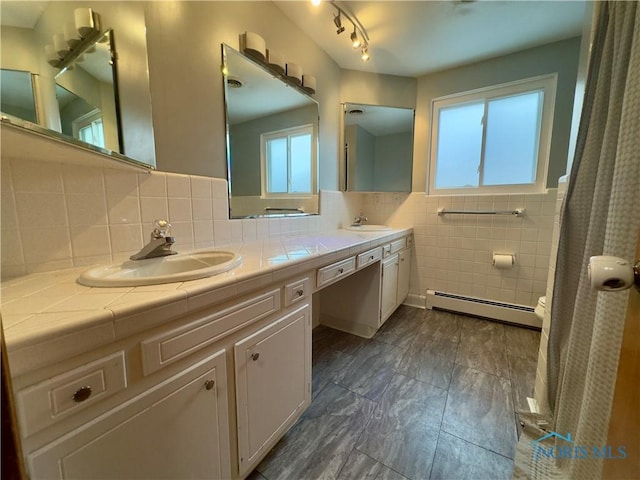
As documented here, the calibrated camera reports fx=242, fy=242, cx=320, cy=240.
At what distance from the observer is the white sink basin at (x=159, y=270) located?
2.29 ft

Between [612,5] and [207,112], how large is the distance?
1.63 metres

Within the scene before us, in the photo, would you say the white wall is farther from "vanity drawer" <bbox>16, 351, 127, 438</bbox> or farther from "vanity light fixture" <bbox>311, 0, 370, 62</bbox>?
"vanity drawer" <bbox>16, 351, 127, 438</bbox>

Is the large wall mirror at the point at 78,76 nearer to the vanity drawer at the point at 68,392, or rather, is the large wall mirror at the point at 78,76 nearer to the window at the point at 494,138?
the vanity drawer at the point at 68,392

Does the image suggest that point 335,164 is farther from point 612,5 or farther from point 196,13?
point 612,5

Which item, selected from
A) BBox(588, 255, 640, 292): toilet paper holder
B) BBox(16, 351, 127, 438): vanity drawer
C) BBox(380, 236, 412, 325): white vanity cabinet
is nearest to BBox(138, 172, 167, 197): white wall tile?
BBox(16, 351, 127, 438): vanity drawer

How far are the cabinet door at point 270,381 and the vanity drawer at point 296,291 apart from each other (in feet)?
0.18

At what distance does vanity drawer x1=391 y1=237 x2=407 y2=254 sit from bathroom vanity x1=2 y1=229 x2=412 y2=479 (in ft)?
3.99

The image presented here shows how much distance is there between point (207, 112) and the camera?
133 centimetres

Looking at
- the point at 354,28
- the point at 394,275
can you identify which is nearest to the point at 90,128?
the point at 354,28

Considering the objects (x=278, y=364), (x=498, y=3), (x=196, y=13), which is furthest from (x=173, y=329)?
(x=498, y=3)

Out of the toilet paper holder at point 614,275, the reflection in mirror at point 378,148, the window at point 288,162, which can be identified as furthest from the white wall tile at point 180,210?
the reflection in mirror at point 378,148

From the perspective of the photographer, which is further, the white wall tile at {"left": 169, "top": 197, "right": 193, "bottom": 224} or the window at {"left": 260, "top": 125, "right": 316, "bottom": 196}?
the window at {"left": 260, "top": 125, "right": 316, "bottom": 196}

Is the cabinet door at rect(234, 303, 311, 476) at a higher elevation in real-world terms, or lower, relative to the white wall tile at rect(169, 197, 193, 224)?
lower

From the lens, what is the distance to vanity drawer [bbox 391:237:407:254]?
2205 millimetres
